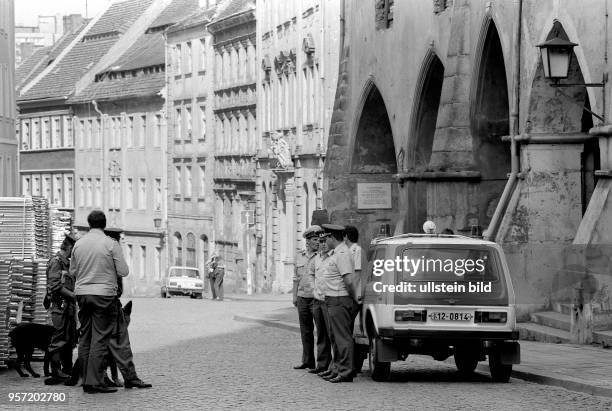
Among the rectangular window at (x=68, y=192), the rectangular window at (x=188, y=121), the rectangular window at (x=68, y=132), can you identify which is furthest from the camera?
the rectangular window at (x=68, y=192)

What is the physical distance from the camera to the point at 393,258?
18.4 m

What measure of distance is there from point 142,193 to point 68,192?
9.29m

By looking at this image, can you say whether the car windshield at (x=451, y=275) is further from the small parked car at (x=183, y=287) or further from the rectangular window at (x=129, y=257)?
the rectangular window at (x=129, y=257)

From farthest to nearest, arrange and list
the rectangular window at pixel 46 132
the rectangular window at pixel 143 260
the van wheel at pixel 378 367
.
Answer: the rectangular window at pixel 46 132, the rectangular window at pixel 143 260, the van wheel at pixel 378 367

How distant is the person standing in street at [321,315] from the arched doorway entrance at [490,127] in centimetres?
1197

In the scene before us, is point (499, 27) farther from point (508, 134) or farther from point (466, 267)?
point (466, 267)

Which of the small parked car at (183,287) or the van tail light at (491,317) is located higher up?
the van tail light at (491,317)

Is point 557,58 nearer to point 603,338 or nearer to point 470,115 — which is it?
point 603,338

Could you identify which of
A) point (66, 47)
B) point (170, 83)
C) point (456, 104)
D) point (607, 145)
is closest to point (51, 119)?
point (66, 47)

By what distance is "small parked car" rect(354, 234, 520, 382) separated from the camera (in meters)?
17.9

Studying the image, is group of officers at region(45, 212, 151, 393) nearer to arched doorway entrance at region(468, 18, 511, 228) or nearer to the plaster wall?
the plaster wall

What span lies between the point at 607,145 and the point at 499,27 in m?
6.20

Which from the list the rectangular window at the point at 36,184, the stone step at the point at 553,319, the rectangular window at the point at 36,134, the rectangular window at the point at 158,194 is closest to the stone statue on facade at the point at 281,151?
the rectangular window at the point at 158,194

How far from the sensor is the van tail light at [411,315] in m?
18.0
